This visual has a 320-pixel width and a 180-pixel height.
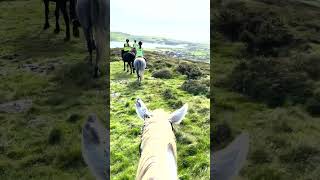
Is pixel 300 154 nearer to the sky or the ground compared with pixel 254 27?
→ nearer to the ground

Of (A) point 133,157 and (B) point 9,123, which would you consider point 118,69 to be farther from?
(A) point 133,157

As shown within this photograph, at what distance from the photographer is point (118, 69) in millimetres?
15344

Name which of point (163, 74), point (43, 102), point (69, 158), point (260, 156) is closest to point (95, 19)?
point (43, 102)

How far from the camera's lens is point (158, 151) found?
5.66ft

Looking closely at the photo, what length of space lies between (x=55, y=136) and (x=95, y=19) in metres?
2.73

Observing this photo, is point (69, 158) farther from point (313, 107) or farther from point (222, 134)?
point (313, 107)

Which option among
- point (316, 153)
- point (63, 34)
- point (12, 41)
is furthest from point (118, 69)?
point (316, 153)

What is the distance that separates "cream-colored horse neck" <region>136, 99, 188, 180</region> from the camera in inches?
59.4

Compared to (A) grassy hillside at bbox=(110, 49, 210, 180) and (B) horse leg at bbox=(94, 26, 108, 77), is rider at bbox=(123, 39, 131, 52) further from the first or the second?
(B) horse leg at bbox=(94, 26, 108, 77)

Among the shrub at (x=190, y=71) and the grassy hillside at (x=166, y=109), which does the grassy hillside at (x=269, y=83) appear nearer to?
the grassy hillside at (x=166, y=109)

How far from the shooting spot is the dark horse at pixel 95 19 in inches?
350

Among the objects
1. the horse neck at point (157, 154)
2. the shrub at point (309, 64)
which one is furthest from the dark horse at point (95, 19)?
the shrub at point (309, 64)

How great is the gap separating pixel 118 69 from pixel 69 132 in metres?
7.25

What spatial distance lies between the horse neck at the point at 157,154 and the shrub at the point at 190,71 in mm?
11819
